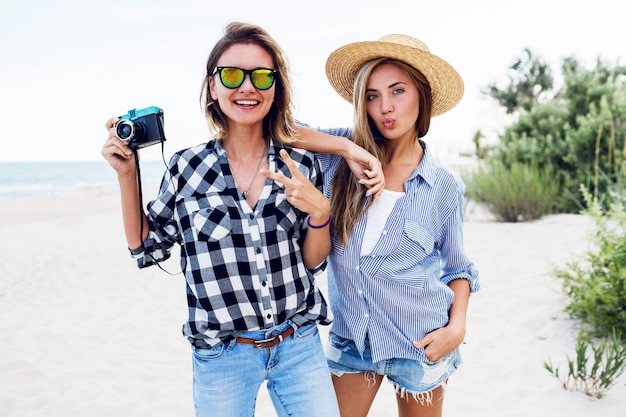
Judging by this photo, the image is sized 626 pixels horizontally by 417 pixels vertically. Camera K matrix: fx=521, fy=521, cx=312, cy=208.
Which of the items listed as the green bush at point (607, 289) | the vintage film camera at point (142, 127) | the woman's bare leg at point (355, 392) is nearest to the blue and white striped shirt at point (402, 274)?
the woman's bare leg at point (355, 392)

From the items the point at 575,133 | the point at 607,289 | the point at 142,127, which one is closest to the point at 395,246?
the point at 142,127

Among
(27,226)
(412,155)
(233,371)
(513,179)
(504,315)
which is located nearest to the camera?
(233,371)

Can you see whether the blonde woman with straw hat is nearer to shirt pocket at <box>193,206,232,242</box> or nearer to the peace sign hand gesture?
the peace sign hand gesture

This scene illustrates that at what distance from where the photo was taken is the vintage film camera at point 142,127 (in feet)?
5.61

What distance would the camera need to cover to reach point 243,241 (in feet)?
5.63

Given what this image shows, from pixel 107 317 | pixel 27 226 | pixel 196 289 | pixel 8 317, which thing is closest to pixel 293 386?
pixel 196 289

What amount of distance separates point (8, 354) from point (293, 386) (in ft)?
13.2

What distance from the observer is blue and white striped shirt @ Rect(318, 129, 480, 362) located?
197 centimetres

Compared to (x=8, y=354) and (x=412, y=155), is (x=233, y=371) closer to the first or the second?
(x=412, y=155)

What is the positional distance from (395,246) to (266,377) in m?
0.67

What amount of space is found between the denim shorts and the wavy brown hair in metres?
0.87

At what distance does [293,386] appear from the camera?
5.76ft

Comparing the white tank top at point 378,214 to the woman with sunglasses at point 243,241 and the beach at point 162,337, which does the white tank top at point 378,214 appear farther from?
the beach at point 162,337

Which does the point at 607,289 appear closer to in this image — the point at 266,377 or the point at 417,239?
the point at 417,239
